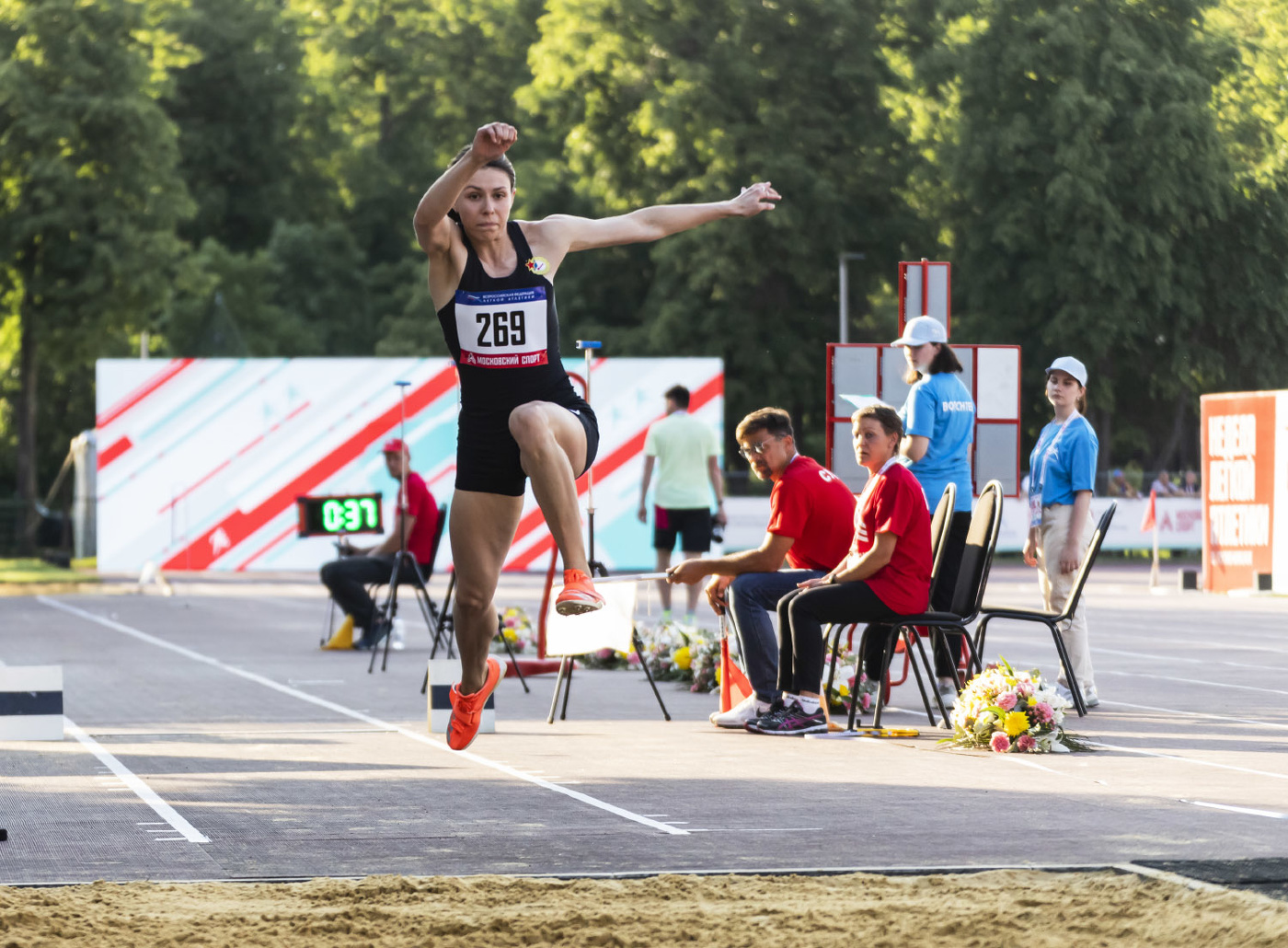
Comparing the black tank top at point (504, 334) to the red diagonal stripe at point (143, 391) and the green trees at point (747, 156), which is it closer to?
the red diagonal stripe at point (143, 391)

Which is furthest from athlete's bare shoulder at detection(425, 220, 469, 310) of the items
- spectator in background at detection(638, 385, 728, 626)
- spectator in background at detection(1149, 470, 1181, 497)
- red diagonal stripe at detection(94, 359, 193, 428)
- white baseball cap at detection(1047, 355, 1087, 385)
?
spectator in background at detection(1149, 470, 1181, 497)

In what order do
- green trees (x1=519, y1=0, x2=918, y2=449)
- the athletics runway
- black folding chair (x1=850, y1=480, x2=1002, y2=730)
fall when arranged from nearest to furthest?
the athletics runway < black folding chair (x1=850, y1=480, x2=1002, y2=730) < green trees (x1=519, y1=0, x2=918, y2=449)

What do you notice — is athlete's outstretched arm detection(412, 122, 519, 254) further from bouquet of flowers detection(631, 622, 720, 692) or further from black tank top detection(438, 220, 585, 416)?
bouquet of flowers detection(631, 622, 720, 692)

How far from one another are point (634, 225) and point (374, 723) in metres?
4.61

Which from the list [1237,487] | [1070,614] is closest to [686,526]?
[1070,614]

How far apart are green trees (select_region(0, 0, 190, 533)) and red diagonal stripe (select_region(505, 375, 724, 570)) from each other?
10843 millimetres

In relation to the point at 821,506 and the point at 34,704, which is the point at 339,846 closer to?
the point at 34,704

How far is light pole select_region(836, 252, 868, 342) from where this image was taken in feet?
132

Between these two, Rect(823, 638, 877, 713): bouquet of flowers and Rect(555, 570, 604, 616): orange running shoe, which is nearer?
Rect(555, 570, 604, 616): orange running shoe

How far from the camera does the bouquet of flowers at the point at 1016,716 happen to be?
920cm

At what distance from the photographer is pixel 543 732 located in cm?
1027

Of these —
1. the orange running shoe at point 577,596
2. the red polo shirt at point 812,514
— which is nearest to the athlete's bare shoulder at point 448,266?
the orange running shoe at point 577,596

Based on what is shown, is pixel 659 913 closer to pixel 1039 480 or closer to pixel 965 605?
pixel 965 605

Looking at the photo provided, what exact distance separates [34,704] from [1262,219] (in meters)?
10.9
